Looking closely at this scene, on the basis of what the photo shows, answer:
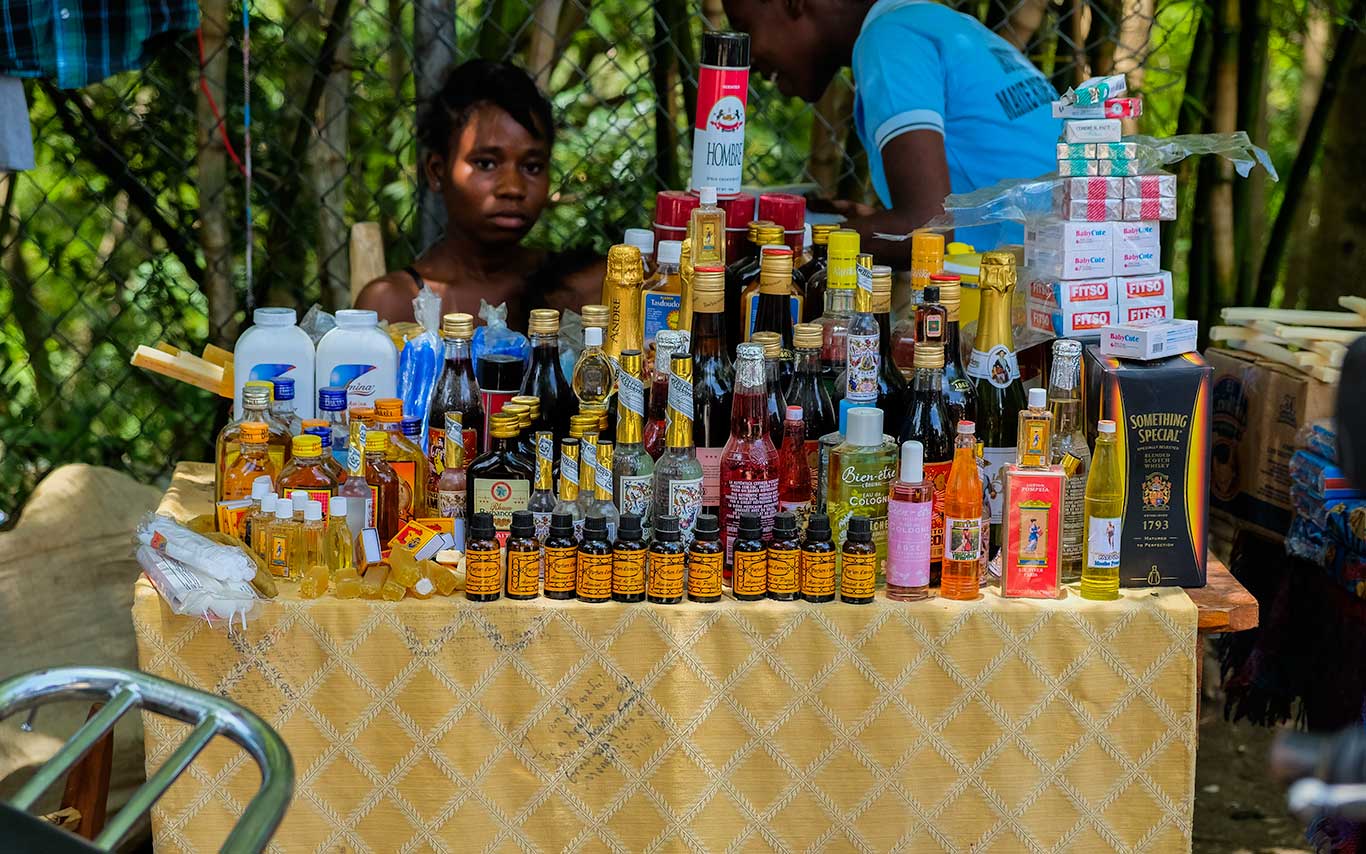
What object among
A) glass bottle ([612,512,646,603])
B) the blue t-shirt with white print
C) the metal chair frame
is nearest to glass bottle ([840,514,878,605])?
glass bottle ([612,512,646,603])

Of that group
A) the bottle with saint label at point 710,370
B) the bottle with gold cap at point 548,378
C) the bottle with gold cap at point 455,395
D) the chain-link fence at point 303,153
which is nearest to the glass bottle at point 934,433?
the bottle with saint label at point 710,370

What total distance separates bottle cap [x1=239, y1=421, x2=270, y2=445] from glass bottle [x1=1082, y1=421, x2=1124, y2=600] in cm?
106

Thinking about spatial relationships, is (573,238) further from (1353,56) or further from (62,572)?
(1353,56)

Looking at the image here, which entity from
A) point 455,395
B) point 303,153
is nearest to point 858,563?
point 455,395

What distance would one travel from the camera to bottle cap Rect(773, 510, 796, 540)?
1.95m

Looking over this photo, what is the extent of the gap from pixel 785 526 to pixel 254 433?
69 centimetres

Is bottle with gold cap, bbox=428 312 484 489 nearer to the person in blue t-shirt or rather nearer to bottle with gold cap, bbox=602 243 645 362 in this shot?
bottle with gold cap, bbox=602 243 645 362

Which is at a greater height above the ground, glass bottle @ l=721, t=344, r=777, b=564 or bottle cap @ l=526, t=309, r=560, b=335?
bottle cap @ l=526, t=309, r=560, b=335

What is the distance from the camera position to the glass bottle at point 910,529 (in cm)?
193

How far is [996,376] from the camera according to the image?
2105mm

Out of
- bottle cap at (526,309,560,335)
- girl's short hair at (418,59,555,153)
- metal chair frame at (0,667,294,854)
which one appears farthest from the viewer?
girl's short hair at (418,59,555,153)

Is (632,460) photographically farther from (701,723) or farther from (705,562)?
(701,723)

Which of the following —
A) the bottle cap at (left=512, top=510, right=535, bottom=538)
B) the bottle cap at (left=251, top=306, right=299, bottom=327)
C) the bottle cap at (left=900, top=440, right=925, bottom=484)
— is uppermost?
the bottle cap at (left=251, top=306, right=299, bottom=327)

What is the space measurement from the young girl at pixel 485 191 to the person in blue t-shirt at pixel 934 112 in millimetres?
697
